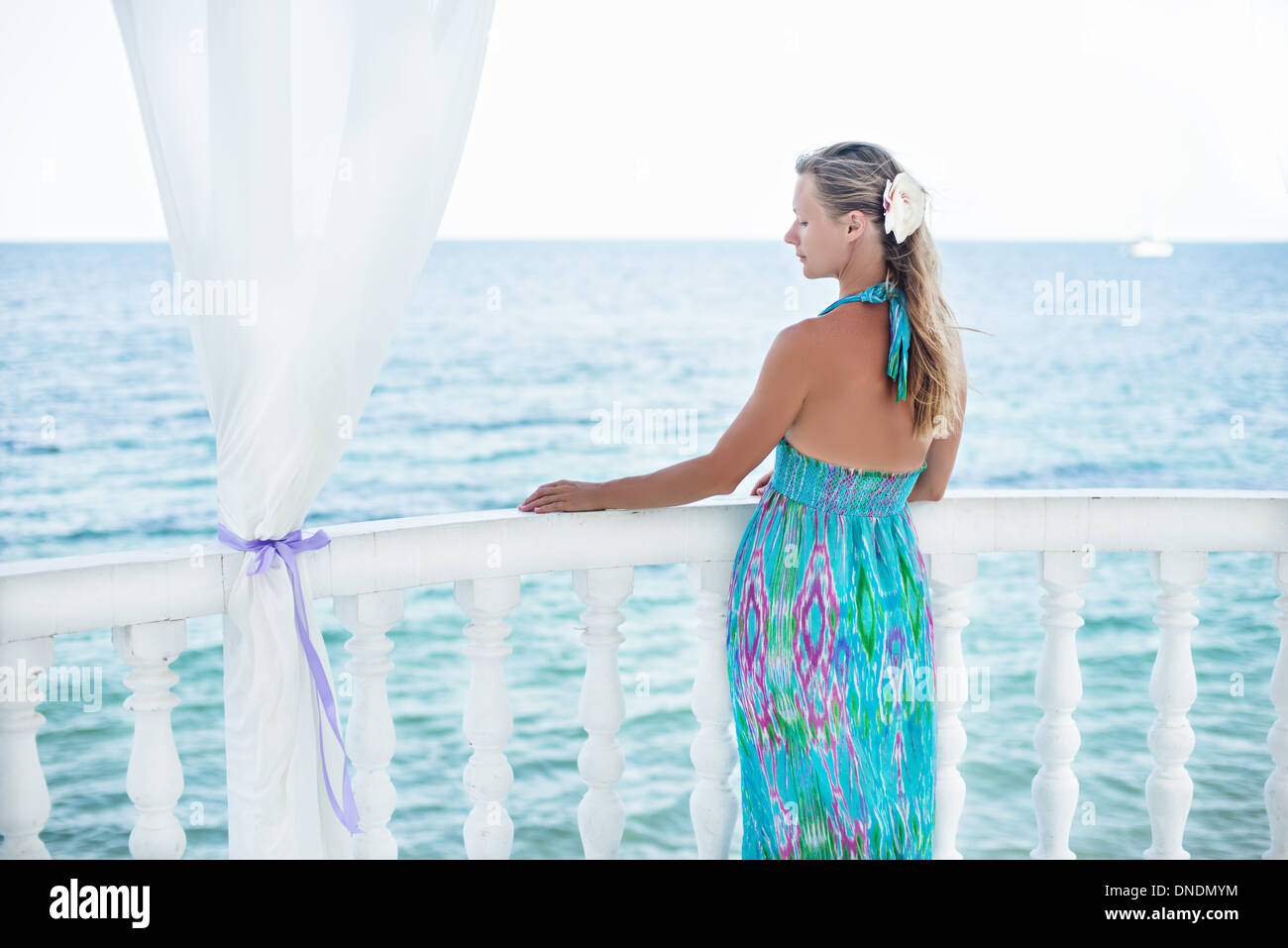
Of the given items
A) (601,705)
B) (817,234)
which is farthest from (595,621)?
(817,234)

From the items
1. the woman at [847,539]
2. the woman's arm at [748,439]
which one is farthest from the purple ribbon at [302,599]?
the woman's arm at [748,439]

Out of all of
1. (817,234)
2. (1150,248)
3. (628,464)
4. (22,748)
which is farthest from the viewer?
(1150,248)

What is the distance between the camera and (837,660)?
2.04 meters

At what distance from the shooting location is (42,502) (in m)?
16.8

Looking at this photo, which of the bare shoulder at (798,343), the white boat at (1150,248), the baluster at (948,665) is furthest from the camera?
the white boat at (1150,248)

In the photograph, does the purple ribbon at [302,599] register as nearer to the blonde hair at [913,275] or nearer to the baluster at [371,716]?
the baluster at [371,716]

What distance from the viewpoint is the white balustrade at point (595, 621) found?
1751 millimetres

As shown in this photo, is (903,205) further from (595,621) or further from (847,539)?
(595,621)

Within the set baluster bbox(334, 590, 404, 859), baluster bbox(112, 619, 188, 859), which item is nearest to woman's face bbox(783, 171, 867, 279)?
baluster bbox(334, 590, 404, 859)

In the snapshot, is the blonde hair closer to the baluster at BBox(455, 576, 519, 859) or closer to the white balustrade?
the white balustrade

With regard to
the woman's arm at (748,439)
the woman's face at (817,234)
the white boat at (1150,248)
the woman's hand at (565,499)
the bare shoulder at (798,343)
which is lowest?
the woman's hand at (565,499)

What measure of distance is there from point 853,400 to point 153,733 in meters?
1.33
